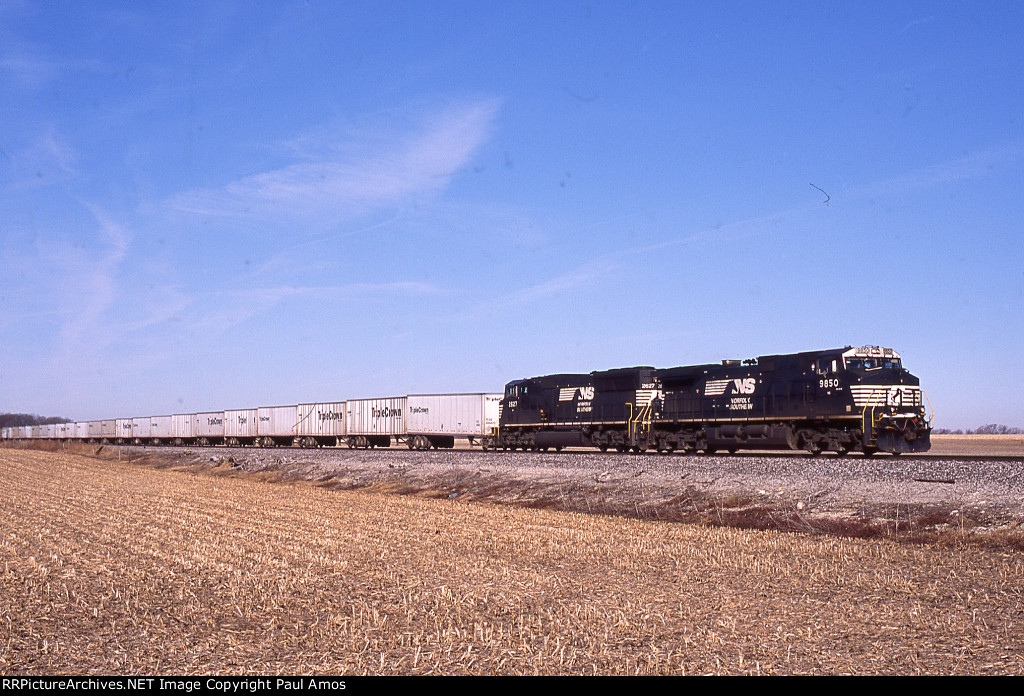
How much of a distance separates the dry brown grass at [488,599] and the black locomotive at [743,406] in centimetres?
1495

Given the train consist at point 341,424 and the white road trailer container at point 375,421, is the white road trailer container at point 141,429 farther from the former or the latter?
the white road trailer container at point 375,421

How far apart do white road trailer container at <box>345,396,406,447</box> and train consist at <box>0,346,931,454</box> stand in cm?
8

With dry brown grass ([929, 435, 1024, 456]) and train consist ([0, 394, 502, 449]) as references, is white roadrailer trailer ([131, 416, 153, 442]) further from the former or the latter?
dry brown grass ([929, 435, 1024, 456])

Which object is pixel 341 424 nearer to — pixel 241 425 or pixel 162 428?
pixel 241 425

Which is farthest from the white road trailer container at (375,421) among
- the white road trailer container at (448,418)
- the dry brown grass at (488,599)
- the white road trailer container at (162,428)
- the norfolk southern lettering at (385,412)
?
the dry brown grass at (488,599)

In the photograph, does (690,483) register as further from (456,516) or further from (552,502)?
(456,516)

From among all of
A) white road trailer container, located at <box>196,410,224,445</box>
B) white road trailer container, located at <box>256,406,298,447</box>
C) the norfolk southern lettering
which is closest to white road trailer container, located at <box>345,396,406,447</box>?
the norfolk southern lettering

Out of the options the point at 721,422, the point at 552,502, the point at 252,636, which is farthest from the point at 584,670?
the point at 721,422

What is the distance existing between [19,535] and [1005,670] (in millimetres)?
15841

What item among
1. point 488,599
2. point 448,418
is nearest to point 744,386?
point 448,418

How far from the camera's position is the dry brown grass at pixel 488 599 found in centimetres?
762

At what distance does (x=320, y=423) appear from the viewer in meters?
64.1

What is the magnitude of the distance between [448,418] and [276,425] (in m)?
21.0

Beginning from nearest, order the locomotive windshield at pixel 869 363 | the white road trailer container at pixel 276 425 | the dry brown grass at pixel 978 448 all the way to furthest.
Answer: the locomotive windshield at pixel 869 363
the dry brown grass at pixel 978 448
the white road trailer container at pixel 276 425
